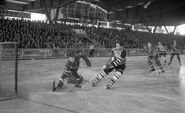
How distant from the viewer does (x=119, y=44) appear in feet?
25.6

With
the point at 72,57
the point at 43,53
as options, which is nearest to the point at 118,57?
the point at 72,57

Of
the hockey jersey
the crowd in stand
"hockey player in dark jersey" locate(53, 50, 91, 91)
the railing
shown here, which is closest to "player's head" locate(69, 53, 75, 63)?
"hockey player in dark jersey" locate(53, 50, 91, 91)

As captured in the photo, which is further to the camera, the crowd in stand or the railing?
the crowd in stand

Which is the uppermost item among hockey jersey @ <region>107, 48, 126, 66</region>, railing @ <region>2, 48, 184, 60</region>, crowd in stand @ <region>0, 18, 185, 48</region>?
crowd in stand @ <region>0, 18, 185, 48</region>

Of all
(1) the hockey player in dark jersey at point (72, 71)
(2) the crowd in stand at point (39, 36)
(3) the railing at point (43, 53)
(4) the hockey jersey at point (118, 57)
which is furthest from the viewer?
(2) the crowd in stand at point (39, 36)

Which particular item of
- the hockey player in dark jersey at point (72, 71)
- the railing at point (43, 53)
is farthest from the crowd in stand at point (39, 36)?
the hockey player in dark jersey at point (72, 71)

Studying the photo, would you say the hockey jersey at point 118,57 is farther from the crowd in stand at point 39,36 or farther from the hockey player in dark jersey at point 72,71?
the crowd in stand at point 39,36

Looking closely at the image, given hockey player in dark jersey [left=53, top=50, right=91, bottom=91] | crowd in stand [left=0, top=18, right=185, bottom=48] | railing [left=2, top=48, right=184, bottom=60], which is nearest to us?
hockey player in dark jersey [left=53, top=50, right=91, bottom=91]

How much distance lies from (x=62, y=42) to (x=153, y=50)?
13.5m

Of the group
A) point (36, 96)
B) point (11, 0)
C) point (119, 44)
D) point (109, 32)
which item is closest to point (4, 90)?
point (36, 96)

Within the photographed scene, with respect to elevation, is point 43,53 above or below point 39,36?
below

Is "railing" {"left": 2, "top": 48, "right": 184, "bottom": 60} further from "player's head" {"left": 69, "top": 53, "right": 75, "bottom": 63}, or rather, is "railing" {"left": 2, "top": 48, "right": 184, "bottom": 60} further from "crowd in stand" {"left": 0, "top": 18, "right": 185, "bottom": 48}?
"player's head" {"left": 69, "top": 53, "right": 75, "bottom": 63}

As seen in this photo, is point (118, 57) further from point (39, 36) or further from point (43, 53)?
point (39, 36)

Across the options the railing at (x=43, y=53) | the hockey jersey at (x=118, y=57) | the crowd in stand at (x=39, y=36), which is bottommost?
the railing at (x=43, y=53)
